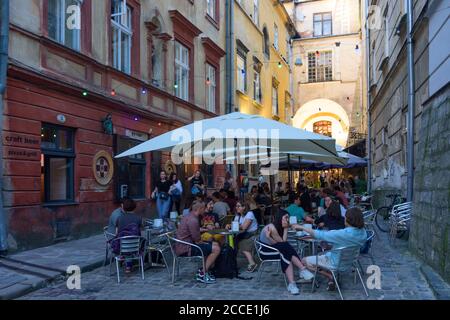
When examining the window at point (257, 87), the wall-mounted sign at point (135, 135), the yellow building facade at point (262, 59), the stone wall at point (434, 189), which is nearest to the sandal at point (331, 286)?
the stone wall at point (434, 189)

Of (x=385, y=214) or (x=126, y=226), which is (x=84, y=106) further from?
(x=385, y=214)

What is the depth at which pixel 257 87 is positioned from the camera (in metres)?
26.3

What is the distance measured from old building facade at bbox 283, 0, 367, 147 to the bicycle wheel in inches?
943

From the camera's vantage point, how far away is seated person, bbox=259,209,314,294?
20.6 ft

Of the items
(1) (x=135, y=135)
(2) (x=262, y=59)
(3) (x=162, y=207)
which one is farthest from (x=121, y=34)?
(2) (x=262, y=59)

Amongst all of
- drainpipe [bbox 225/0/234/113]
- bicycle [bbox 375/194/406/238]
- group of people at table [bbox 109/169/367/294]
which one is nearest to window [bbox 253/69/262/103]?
drainpipe [bbox 225/0/234/113]

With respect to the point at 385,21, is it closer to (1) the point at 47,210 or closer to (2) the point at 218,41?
(2) the point at 218,41

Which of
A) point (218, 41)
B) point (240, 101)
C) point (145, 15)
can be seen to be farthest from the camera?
point (240, 101)

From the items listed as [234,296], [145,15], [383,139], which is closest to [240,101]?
[383,139]

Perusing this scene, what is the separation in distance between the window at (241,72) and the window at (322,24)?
58.8ft

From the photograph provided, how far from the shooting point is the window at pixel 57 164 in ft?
31.9

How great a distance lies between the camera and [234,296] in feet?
20.1

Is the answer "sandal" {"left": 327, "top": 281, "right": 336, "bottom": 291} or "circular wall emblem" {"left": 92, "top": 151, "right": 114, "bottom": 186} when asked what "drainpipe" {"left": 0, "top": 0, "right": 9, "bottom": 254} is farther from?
"sandal" {"left": 327, "top": 281, "right": 336, "bottom": 291}
